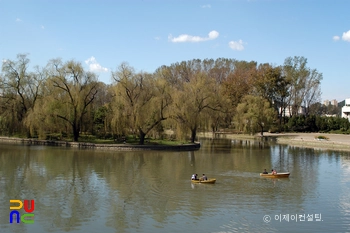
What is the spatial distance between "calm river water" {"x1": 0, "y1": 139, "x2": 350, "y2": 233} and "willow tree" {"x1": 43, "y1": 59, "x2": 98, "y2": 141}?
12.4 meters

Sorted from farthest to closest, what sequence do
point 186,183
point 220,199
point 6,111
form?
point 6,111 < point 186,183 < point 220,199

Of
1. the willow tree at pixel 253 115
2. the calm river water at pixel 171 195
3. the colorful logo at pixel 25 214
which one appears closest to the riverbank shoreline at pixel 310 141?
the willow tree at pixel 253 115

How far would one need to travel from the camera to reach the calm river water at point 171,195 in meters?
14.9

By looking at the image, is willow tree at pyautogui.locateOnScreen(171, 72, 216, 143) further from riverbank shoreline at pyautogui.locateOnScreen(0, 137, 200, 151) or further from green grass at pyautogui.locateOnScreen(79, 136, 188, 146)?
green grass at pyautogui.locateOnScreen(79, 136, 188, 146)

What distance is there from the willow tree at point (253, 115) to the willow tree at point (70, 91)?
28.7 meters

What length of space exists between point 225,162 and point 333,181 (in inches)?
391

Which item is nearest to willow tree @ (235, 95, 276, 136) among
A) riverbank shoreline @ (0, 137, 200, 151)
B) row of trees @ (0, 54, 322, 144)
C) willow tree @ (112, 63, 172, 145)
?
row of trees @ (0, 54, 322, 144)

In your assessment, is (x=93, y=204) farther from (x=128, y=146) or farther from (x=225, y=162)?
(x=128, y=146)

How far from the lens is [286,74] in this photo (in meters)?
75.8

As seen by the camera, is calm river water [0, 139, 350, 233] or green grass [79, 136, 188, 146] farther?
green grass [79, 136, 188, 146]

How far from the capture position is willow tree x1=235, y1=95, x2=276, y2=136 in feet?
208

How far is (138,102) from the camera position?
41.4 m

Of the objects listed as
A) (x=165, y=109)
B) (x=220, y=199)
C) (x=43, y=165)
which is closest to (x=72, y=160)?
(x=43, y=165)

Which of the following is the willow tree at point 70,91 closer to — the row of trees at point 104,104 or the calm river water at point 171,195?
the row of trees at point 104,104
